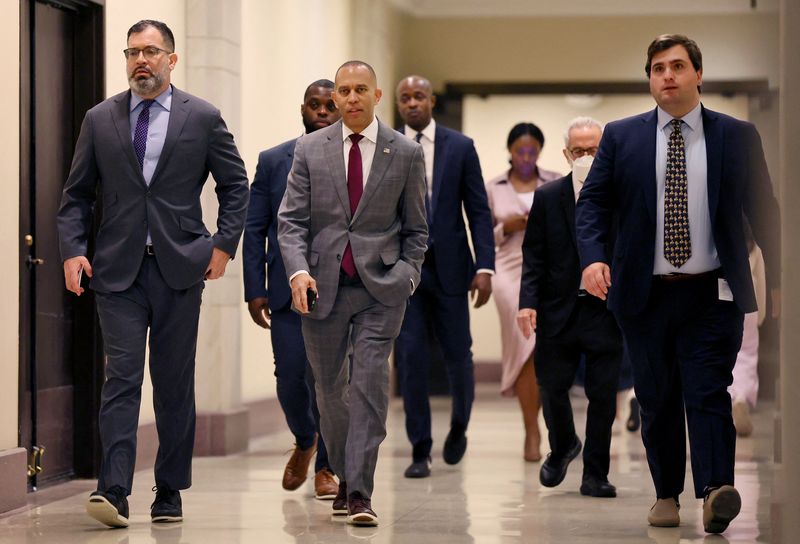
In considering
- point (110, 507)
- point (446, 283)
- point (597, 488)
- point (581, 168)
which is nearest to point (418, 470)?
point (446, 283)

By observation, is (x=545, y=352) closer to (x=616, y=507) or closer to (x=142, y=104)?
(x=616, y=507)

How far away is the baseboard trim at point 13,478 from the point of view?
20.7 ft

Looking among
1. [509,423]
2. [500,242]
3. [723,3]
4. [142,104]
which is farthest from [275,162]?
[723,3]

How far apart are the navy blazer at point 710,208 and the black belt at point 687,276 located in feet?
0.24

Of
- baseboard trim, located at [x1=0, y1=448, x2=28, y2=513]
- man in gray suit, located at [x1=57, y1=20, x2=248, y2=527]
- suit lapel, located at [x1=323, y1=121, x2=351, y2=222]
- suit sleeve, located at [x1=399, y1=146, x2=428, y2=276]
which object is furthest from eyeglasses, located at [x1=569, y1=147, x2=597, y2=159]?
baseboard trim, located at [x1=0, y1=448, x2=28, y2=513]

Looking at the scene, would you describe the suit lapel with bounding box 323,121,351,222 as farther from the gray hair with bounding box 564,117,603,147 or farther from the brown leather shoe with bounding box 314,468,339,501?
the gray hair with bounding box 564,117,603,147

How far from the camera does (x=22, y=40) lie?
705 cm

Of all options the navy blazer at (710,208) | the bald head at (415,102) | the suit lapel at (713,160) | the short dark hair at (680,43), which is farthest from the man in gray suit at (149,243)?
the bald head at (415,102)

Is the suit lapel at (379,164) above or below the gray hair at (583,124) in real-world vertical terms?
below

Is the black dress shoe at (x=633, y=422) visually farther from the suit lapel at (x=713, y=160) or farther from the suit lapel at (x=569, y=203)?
the suit lapel at (x=713, y=160)

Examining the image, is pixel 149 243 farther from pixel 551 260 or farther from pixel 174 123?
pixel 551 260

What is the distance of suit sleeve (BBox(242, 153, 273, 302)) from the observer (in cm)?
713

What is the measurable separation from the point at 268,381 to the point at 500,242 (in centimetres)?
216

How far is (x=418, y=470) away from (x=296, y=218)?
2306 mm
